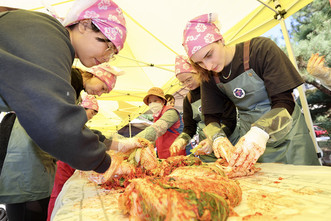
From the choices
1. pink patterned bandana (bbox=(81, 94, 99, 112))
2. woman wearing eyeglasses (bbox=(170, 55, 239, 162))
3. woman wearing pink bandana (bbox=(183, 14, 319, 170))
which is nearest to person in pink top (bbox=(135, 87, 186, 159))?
woman wearing eyeglasses (bbox=(170, 55, 239, 162))

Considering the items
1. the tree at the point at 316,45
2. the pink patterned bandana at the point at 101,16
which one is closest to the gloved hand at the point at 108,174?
the pink patterned bandana at the point at 101,16

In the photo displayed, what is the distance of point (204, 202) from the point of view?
2.91 ft

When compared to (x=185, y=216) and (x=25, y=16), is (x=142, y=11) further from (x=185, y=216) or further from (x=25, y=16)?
(x=185, y=216)

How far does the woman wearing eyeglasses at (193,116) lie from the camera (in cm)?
286

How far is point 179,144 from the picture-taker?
3146 mm

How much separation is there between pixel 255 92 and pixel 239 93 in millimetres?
165

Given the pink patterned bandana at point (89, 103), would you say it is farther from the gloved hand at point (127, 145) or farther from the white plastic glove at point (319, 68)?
the white plastic glove at point (319, 68)

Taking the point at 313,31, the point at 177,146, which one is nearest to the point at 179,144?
the point at 177,146

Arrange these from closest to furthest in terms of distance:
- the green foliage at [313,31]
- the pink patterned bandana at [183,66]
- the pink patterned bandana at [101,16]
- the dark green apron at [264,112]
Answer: the pink patterned bandana at [101,16], the dark green apron at [264,112], the pink patterned bandana at [183,66], the green foliage at [313,31]

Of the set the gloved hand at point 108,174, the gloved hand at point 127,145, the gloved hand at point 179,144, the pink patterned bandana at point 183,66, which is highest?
the pink patterned bandana at point 183,66

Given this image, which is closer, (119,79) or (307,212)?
(307,212)

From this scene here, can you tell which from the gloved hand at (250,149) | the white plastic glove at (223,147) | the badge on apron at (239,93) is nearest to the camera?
the gloved hand at (250,149)

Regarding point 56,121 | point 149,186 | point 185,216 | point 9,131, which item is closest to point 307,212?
point 185,216

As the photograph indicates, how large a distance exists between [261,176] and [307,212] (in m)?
0.81
